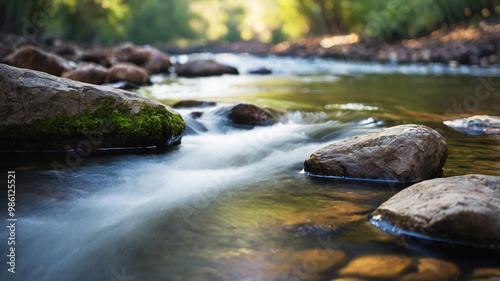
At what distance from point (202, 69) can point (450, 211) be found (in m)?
11.2

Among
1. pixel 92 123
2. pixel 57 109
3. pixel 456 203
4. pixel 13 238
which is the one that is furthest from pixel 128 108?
pixel 456 203

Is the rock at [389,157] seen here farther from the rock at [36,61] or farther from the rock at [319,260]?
the rock at [36,61]

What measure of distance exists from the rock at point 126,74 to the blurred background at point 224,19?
12688 millimetres

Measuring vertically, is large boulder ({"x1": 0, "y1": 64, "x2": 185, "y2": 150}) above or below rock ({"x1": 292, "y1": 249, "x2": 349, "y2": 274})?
above

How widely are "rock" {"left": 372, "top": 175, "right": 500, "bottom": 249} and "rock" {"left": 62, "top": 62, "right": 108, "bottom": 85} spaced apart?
7003 mm

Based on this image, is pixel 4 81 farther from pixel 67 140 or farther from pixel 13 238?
pixel 13 238

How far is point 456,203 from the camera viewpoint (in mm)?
2305

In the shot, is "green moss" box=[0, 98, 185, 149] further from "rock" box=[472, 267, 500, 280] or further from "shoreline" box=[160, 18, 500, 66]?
"shoreline" box=[160, 18, 500, 66]

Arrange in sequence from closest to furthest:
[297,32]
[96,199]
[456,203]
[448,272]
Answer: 1. [448,272]
2. [456,203]
3. [96,199]
4. [297,32]

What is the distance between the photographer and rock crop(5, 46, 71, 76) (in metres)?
7.93

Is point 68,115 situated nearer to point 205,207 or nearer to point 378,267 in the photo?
point 205,207

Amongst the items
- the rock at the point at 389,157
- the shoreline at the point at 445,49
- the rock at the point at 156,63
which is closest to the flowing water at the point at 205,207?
the rock at the point at 389,157

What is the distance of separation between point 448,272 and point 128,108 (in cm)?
317

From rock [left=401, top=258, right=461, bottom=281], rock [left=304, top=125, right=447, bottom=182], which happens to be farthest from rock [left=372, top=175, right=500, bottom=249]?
rock [left=304, top=125, right=447, bottom=182]
